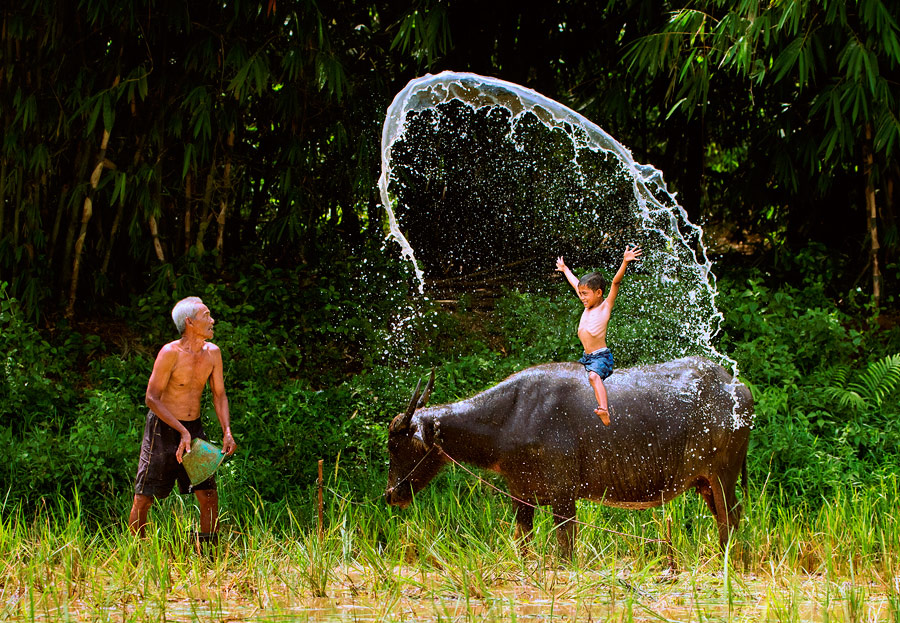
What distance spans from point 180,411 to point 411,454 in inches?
41.8

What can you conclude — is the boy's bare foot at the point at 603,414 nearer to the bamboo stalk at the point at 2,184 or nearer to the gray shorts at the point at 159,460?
the gray shorts at the point at 159,460

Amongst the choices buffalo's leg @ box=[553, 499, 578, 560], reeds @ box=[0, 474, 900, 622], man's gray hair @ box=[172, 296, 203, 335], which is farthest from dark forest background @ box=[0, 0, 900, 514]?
buffalo's leg @ box=[553, 499, 578, 560]

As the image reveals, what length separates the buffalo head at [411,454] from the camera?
4336 millimetres

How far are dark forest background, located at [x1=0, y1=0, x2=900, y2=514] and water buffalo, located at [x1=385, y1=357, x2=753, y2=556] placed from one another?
1.54 meters

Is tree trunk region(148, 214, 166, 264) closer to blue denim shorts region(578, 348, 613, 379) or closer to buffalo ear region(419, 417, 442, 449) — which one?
buffalo ear region(419, 417, 442, 449)

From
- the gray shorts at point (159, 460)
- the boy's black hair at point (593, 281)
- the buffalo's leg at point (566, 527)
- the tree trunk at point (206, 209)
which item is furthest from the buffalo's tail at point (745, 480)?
the tree trunk at point (206, 209)

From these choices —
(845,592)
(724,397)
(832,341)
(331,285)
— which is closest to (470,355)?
(331,285)

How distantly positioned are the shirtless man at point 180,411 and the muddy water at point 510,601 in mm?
674

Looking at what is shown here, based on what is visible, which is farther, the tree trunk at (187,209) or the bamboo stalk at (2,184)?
the tree trunk at (187,209)

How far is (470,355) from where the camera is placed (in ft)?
23.6

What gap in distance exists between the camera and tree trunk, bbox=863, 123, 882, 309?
7309 millimetres

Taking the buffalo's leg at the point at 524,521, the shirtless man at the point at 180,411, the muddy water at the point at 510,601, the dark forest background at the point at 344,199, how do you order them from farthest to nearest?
the dark forest background at the point at 344,199 → the shirtless man at the point at 180,411 → the buffalo's leg at the point at 524,521 → the muddy water at the point at 510,601

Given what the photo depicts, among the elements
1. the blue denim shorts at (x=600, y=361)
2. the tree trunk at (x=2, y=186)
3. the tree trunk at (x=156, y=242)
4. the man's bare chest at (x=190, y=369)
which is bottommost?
the blue denim shorts at (x=600, y=361)

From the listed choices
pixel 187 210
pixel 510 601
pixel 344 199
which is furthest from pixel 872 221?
pixel 510 601
